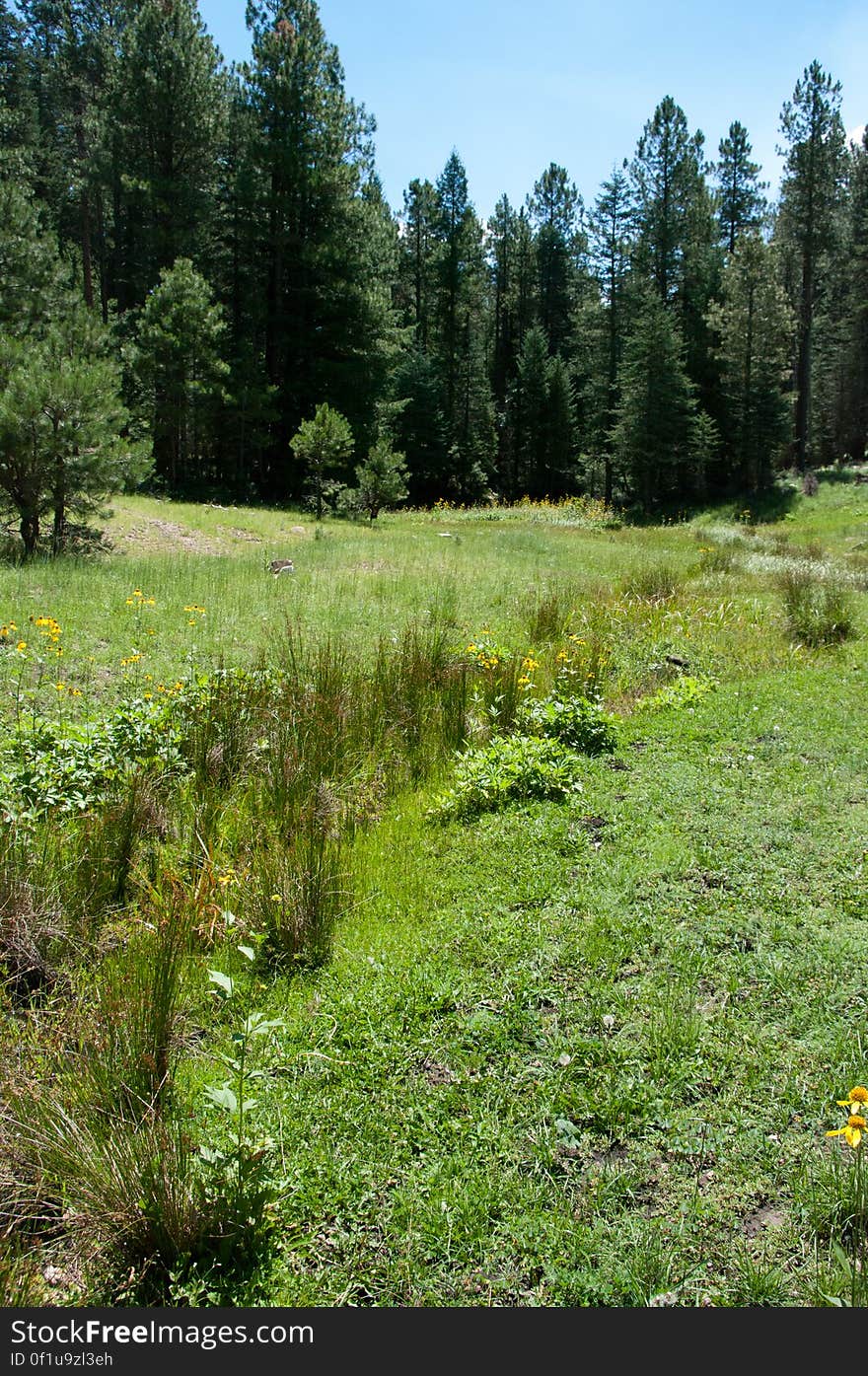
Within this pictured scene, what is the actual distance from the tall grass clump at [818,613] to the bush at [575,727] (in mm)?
4379

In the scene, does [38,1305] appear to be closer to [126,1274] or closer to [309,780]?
[126,1274]

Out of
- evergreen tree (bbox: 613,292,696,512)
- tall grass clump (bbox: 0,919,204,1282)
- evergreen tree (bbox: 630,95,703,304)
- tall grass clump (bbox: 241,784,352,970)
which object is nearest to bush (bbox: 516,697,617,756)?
tall grass clump (bbox: 241,784,352,970)

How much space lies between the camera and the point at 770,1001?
10.2 feet

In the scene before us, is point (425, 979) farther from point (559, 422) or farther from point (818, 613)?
point (559, 422)

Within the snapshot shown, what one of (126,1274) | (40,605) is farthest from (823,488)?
(126,1274)

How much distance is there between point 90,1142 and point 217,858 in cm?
203

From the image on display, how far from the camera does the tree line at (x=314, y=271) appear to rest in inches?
997

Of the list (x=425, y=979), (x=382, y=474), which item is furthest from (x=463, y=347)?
Answer: (x=425, y=979)

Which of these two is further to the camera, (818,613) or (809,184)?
(809,184)

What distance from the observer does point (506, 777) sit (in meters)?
5.15

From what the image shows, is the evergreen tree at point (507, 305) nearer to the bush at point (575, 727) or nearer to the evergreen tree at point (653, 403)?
the evergreen tree at point (653, 403)

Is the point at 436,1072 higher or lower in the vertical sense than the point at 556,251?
lower

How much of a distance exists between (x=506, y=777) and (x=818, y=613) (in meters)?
6.55

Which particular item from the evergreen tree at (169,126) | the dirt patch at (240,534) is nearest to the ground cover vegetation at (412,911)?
the dirt patch at (240,534)
